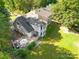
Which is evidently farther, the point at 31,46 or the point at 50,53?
the point at 31,46

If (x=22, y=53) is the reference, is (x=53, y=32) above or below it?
above

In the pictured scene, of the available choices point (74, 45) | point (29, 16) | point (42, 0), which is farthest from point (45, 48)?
point (42, 0)

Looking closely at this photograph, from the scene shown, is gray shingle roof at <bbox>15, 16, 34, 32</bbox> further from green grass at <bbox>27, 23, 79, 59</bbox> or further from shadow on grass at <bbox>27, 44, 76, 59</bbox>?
shadow on grass at <bbox>27, 44, 76, 59</bbox>

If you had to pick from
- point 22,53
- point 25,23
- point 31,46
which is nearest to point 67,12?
point 25,23

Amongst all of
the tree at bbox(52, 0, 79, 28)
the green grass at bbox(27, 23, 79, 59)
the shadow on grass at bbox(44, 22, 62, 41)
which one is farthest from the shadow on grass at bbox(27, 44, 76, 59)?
the tree at bbox(52, 0, 79, 28)

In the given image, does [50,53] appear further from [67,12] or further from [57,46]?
[67,12]
